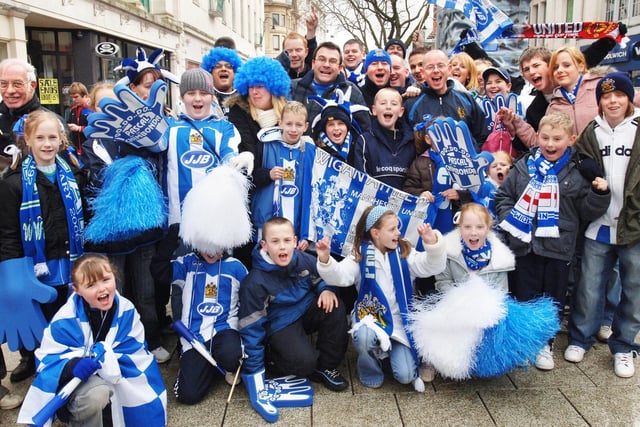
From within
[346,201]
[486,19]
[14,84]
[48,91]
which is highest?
[486,19]

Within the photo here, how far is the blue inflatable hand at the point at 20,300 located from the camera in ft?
10.2

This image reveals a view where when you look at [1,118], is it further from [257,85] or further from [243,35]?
[243,35]

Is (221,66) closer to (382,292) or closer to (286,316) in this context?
(286,316)

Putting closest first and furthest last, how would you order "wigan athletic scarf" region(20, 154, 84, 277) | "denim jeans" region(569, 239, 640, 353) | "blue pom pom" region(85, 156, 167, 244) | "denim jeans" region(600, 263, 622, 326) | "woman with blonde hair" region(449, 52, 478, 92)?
"wigan athletic scarf" region(20, 154, 84, 277) → "blue pom pom" region(85, 156, 167, 244) → "denim jeans" region(569, 239, 640, 353) → "denim jeans" region(600, 263, 622, 326) → "woman with blonde hair" region(449, 52, 478, 92)

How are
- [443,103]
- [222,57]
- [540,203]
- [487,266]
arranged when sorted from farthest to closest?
1. [222,57]
2. [443,103]
3. [540,203]
4. [487,266]

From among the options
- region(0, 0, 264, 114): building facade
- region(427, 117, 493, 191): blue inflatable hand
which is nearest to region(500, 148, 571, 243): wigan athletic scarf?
region(427, 117, 493, 191): blue inflatable hand

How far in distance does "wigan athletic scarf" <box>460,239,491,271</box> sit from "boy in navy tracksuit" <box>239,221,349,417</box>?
936mm

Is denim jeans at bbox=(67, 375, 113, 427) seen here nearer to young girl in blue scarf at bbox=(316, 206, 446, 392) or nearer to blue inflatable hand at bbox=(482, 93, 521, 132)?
young girl in blue scarf at bbox=(316, 206, 446, 392)

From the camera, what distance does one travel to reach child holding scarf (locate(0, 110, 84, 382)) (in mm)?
3143

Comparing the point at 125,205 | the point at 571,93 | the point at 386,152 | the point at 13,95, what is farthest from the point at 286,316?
the point at 571,93

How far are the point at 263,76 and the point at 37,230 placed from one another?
1.91 m

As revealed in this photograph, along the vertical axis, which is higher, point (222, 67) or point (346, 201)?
point (222, 67)

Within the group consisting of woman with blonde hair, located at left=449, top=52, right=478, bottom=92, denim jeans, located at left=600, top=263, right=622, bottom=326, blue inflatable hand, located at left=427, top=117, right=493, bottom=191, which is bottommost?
denim jeans, located at left=600, top=263, right=622, bottom=326

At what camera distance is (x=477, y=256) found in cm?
355
